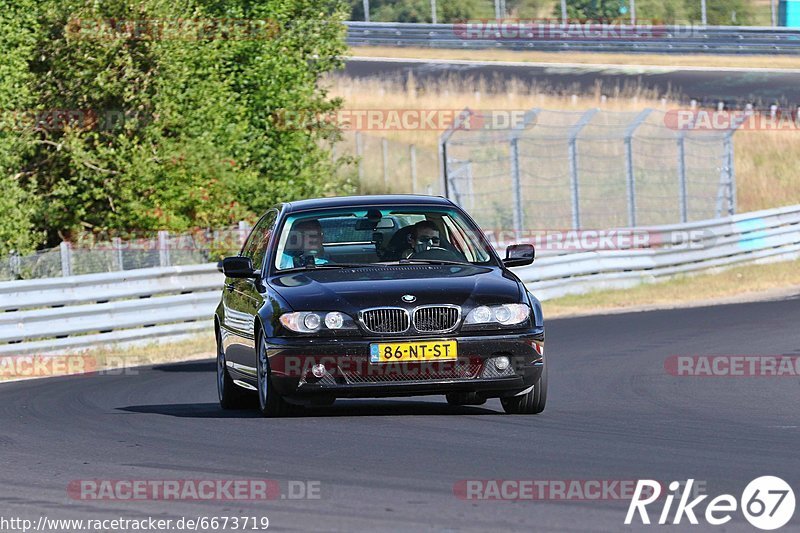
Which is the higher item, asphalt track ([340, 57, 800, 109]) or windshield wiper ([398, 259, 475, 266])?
windshield wiper ([398, 259, 475, 266])

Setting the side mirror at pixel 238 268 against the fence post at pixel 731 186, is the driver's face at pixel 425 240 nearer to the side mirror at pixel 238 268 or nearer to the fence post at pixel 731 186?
the side mirror at pixel 238 268

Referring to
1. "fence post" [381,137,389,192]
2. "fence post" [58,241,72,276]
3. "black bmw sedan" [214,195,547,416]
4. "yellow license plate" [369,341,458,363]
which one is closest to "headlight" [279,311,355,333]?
"black bmw sedan" [214,195,547,416]

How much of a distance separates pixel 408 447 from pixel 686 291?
58.7 feet

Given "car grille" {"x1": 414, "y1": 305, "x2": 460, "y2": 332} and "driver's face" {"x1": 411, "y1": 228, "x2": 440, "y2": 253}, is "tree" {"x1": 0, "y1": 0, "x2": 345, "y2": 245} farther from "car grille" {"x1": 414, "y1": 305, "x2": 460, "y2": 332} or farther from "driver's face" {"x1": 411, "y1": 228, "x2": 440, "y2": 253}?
"car grille" {"x1": 414, "y1": 305, "x2": 460, "y2": 332}

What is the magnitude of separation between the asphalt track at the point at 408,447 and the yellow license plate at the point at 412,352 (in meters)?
0.41

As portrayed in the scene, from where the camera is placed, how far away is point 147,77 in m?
24.7

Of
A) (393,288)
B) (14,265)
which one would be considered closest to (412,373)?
(393,288)

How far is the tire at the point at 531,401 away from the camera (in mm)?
10203

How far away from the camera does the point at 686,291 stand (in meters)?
25.9

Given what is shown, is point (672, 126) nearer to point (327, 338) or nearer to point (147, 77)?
point (147, 77)

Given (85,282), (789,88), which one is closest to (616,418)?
(85,282)

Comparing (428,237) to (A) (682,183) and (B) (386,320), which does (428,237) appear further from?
(A) (682,183)

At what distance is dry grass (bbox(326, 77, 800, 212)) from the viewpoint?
41.8 m

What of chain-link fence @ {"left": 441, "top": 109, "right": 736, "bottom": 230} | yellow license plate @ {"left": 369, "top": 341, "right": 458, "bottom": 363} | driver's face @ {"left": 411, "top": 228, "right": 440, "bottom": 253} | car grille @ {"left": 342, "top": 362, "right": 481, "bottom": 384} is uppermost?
driver's face @ {"left": 411, "top": 228, "right": 440, "bottom": 253}
